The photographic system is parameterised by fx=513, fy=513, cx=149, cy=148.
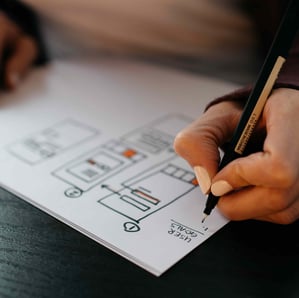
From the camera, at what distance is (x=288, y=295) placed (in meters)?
0.33

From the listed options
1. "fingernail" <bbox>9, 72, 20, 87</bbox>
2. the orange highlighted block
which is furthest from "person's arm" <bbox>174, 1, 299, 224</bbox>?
"fingernail" <bbox>9, 72, 20, 87</bbox>

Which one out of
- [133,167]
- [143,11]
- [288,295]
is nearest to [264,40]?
[143,11]

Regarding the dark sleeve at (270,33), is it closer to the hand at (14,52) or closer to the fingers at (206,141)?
the fingers at (206,141)

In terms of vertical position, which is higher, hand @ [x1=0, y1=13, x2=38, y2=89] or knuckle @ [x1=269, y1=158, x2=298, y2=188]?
knuckle @ [x1=269, y1=158, x2=298, y2=188]

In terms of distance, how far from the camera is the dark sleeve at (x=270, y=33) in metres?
0.42

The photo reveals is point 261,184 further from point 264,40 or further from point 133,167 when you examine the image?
point 264,40

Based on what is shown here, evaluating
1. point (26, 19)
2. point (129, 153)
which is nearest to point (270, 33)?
point (129, 153)

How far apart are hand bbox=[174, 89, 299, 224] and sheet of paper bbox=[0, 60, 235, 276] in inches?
1.4

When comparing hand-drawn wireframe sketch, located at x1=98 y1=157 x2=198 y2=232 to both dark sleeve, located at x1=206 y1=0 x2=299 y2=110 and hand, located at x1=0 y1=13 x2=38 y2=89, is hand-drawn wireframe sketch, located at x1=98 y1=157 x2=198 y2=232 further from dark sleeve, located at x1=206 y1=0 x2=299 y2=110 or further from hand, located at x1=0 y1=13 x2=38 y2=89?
hand, located at x1=0 y1=13 x2=38 y2=89

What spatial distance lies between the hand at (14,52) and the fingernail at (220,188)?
0.39 m

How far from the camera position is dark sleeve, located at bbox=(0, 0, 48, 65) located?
29.0 inches

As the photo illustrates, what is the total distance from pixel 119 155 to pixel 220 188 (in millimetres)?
153

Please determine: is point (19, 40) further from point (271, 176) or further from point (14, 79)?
point (271, 176)

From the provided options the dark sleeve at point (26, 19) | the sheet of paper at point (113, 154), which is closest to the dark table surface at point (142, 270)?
the sheet of paper at point (113, 154)
